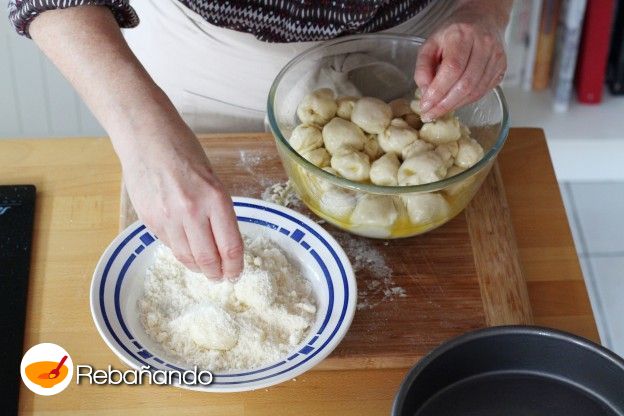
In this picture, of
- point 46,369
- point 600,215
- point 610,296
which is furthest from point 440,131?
point 600,215

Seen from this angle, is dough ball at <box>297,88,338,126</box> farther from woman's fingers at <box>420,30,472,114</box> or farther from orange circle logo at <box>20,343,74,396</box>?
orange circle logo at <box>20,343,74,396</box>

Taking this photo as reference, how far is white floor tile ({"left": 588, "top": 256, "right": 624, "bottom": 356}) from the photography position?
5.74 feet

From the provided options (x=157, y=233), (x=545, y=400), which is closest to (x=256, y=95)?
(x=157, y=233)

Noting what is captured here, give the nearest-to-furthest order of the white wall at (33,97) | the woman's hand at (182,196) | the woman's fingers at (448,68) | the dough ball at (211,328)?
the woman's hand at (182,196) < the dough ball at (211,328) < the woman's fingers at (448,68) < the white wall at (33,97)

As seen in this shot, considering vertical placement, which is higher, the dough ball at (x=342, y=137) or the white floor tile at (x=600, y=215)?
the dough ball at (x=342, y=137)

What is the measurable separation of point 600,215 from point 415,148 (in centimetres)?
120

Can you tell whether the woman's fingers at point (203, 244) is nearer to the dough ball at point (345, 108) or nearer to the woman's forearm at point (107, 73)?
the woman's forearm at point (107, 73)

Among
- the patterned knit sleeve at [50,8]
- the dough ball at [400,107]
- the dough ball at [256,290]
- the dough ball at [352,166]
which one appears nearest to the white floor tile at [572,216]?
the dough ball at [400,107]

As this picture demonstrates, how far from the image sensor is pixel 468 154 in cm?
94

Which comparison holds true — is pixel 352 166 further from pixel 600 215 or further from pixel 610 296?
pixel 600 215

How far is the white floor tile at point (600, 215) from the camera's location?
192 cm

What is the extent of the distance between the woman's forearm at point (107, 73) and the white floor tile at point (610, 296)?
1.32 metres

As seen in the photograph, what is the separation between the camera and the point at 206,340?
813 mm

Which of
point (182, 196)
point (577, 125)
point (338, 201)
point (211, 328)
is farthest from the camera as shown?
point (577, 125)
